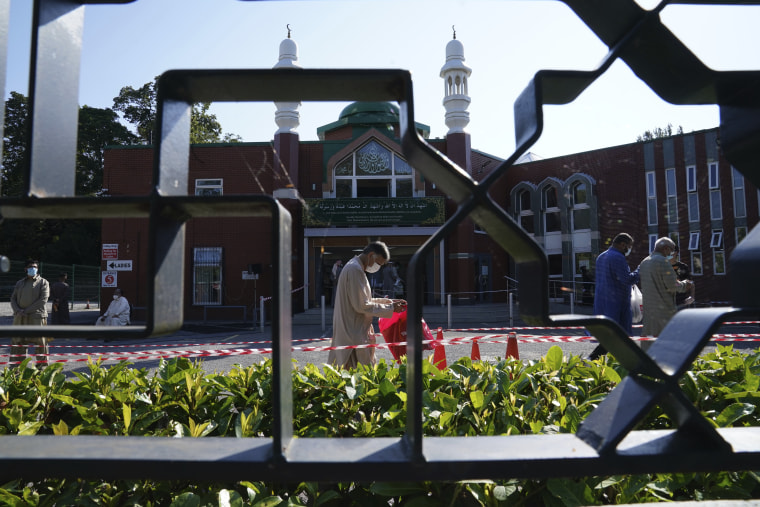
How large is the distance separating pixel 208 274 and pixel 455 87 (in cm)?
1278

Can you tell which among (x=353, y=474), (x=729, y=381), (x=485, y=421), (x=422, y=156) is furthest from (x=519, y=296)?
(x=729, y=381)

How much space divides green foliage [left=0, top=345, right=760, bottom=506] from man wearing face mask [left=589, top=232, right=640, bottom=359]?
13.0ft

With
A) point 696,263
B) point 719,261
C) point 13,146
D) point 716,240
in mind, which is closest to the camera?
point 719,261

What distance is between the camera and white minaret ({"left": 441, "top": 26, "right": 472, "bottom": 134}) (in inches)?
797

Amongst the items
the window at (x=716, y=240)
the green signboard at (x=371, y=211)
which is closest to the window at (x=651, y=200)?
the window at (x=716, y=240)

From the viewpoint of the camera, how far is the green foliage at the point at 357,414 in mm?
1221

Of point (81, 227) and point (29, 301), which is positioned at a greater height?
point (81, 227)

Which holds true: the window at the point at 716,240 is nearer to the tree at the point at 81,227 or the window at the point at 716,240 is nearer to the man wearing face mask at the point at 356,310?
the man wearing face mask at the point at 356,310

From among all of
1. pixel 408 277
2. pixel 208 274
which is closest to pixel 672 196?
pixel 208 274

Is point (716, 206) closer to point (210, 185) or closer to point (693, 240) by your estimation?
point (693, 240)

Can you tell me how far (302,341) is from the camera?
11258mm

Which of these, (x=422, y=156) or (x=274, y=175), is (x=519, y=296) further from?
(x=274, y=175)

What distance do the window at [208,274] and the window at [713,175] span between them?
63.8ft

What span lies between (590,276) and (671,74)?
19.6 m
